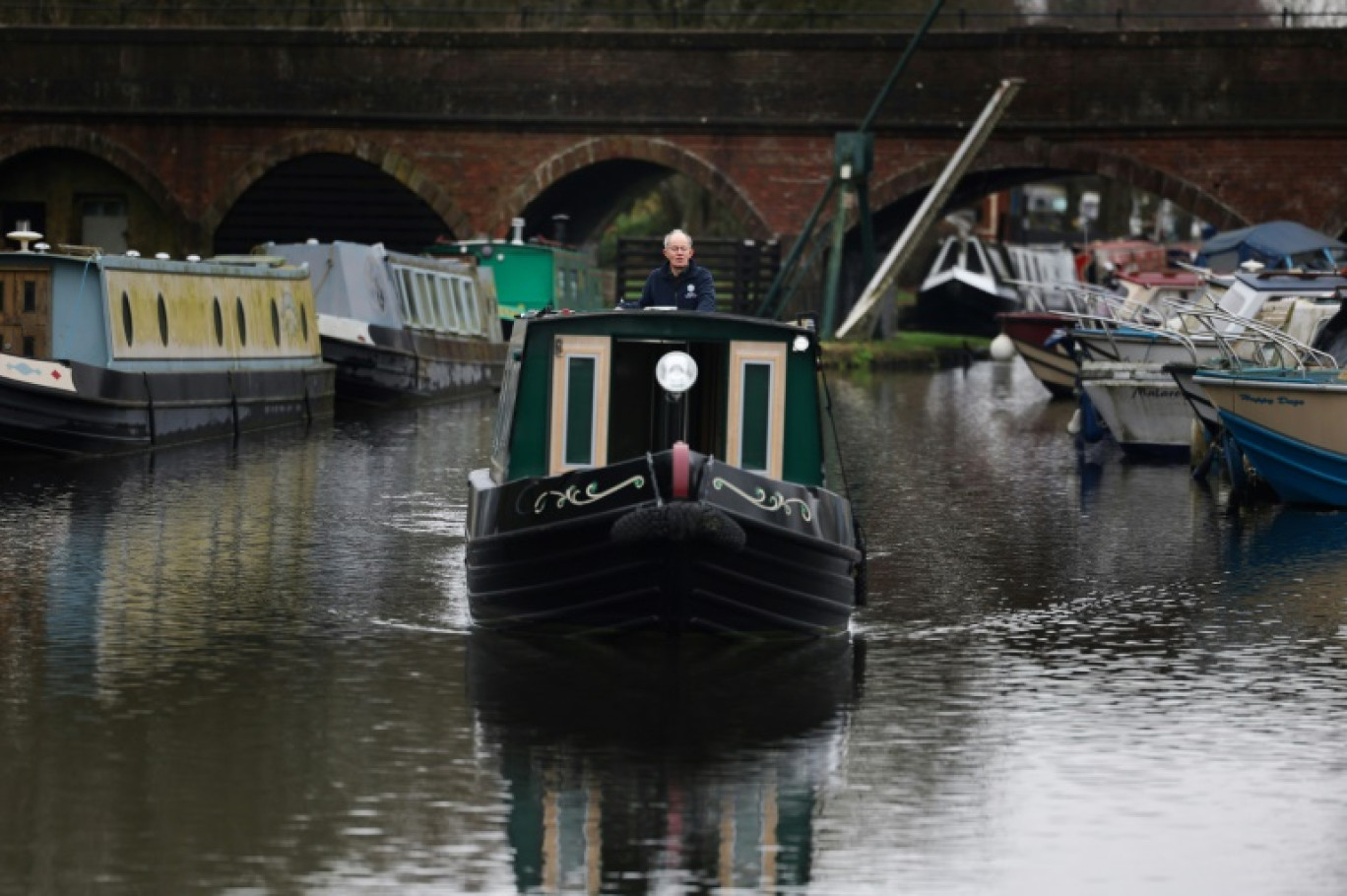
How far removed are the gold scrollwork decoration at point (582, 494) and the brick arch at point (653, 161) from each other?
101 feet

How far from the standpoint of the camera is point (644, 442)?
11.6 m

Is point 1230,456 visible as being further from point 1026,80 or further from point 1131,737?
point 1026,80

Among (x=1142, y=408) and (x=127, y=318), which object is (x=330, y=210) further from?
(x=1142, y=408)

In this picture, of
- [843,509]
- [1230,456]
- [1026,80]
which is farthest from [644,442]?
[1026,80]

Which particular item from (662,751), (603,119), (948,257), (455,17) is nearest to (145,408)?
(662,751)

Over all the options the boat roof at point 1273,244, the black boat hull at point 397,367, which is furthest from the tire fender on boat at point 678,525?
the boat roof at point 1273,244

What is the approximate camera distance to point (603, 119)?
41219mm

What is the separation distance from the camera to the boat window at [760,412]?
11.5m

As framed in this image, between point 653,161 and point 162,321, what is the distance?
67.7 ft

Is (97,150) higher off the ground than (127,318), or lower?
higher

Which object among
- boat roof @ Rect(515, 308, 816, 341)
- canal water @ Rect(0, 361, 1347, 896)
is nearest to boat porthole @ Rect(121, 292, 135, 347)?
canal water @ Rect(0, 361, 1347, 896)

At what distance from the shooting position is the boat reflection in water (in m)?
7.29

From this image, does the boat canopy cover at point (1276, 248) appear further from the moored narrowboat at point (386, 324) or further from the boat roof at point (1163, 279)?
the moored narrowboat at point (386, 324)

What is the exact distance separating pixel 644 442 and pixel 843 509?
0.95m
